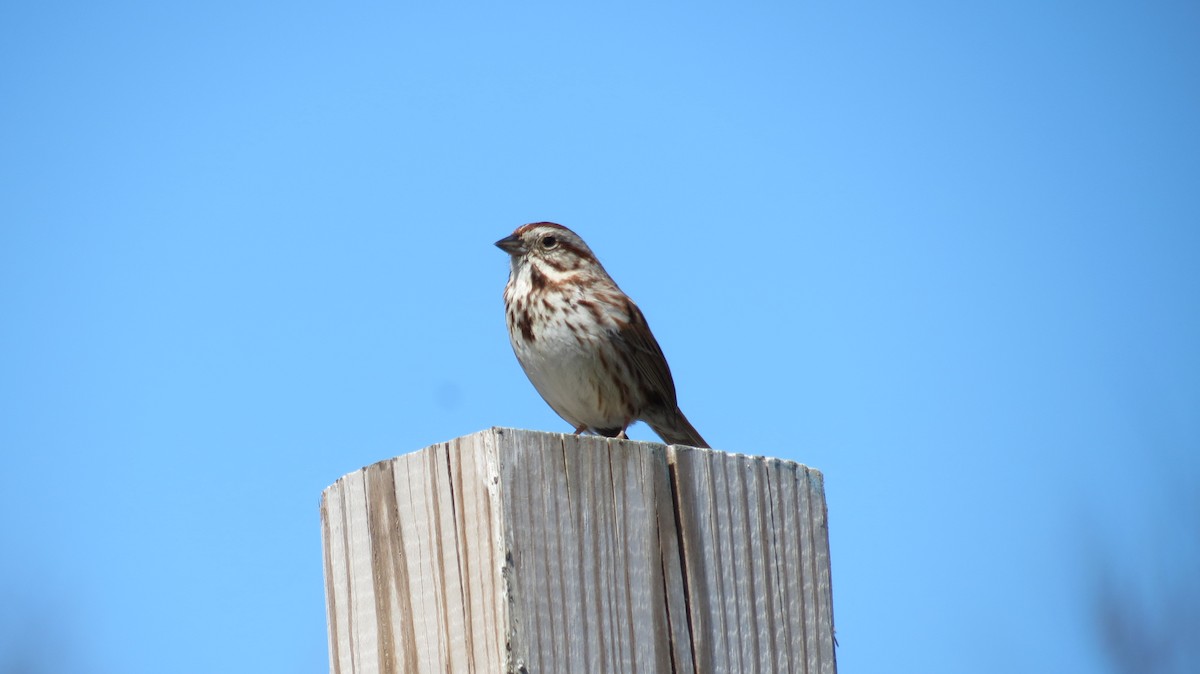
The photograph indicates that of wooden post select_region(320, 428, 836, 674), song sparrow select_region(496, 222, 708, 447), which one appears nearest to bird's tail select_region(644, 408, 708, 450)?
song sparrow select_region(496, 222, 708, 447)

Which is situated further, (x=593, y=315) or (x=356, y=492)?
(x=593, y=315)

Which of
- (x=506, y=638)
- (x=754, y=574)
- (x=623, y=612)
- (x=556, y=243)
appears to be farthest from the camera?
(x=556, y=243)

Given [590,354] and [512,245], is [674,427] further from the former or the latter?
[512,245]

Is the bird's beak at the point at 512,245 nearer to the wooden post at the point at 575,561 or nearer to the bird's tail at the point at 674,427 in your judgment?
the bird's tail at the point at 674,427

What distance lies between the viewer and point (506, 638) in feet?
7.00

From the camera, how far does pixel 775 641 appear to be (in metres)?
2.47

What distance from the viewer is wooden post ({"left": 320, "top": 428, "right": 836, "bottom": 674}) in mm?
2199

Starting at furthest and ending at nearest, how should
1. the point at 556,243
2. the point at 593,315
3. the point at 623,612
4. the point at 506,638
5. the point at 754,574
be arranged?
the point at 556,243 → the point at 593,315 → the point at 754,574 → the point at 623,612 → the point at 506,638

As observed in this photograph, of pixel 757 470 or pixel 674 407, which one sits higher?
pixel 674 407

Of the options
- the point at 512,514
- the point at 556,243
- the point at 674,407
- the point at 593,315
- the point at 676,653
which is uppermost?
the point at 556,243

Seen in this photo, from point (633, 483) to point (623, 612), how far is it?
0.74 feet

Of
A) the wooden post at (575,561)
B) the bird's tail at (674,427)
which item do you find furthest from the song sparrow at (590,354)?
the wooden post at (575,561)

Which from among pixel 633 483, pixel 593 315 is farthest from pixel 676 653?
pixel 593 315

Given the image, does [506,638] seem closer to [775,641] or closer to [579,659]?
[579,659]
